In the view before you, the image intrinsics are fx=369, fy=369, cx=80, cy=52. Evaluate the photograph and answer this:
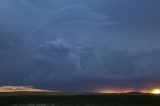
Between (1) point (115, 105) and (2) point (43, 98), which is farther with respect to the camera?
(2) point (43, 98)

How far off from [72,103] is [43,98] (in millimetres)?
4956

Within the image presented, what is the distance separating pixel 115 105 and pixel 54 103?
904 centimetres

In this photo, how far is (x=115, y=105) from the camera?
52.6 m

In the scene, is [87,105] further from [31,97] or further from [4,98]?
[4,98]

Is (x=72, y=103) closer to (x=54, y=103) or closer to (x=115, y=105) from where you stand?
(x=54, y=103)

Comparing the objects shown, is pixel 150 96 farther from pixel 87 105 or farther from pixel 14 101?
pixel 14 101

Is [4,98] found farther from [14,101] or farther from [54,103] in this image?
[54,103]

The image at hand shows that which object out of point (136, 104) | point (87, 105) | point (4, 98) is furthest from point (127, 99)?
point (4, 98)

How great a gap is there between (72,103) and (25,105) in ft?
23.8

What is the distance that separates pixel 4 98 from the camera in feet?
185

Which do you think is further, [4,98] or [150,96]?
[4,98]

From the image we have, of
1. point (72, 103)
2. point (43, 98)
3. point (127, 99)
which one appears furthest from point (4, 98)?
point (127, 99)

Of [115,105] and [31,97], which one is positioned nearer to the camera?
[115,105]

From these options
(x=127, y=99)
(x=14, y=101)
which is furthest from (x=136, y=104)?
(x=14, y=101)
